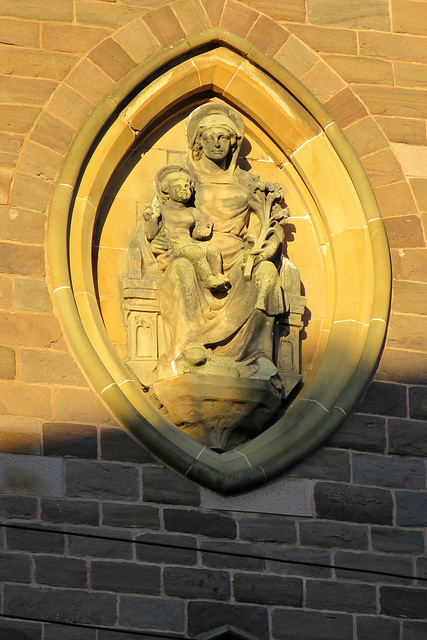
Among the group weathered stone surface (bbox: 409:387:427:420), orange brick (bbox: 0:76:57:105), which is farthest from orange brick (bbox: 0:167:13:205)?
weathered stone surface (bbox: 409:387:427:420)

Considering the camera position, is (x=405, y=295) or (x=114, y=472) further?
(x=405, y=295)

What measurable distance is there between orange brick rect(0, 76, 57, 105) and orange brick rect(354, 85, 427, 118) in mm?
1922

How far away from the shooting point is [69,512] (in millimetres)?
9086

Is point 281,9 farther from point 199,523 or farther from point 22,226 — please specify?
point 199,523

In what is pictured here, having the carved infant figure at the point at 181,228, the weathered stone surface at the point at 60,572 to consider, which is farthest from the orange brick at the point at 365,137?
the weathered stone surface at the point at 60,572

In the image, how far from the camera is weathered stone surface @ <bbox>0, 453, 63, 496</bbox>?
908 centimetres

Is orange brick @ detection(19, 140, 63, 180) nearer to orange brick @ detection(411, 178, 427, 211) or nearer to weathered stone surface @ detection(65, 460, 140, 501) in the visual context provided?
weathered stone surface @ detection(65, 460, 140, 501)

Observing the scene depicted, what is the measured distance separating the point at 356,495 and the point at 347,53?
279 cm

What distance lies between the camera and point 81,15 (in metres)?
10.2

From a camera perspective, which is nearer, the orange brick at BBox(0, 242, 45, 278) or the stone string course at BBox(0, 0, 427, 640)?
the stone string course at BBox(0, 0, 427, 640)

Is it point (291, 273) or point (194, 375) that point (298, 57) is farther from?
point (194, 375)

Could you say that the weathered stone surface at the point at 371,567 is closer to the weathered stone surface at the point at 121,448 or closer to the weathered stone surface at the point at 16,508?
the weathered stone surface at the point at 121,448

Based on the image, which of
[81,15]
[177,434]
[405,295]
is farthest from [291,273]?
[81,15]

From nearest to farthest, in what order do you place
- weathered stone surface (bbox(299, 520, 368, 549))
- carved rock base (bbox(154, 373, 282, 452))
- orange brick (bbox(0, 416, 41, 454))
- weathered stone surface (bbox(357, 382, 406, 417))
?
orange brick (bbox(0, 416, 41, 454)), weathered stone surface (bbox(299, 520, 368, 549)), carved rock base (bbox(154, 373, 282, 452)), weathered stone surface (bbox(357, 382, 406, 417))
